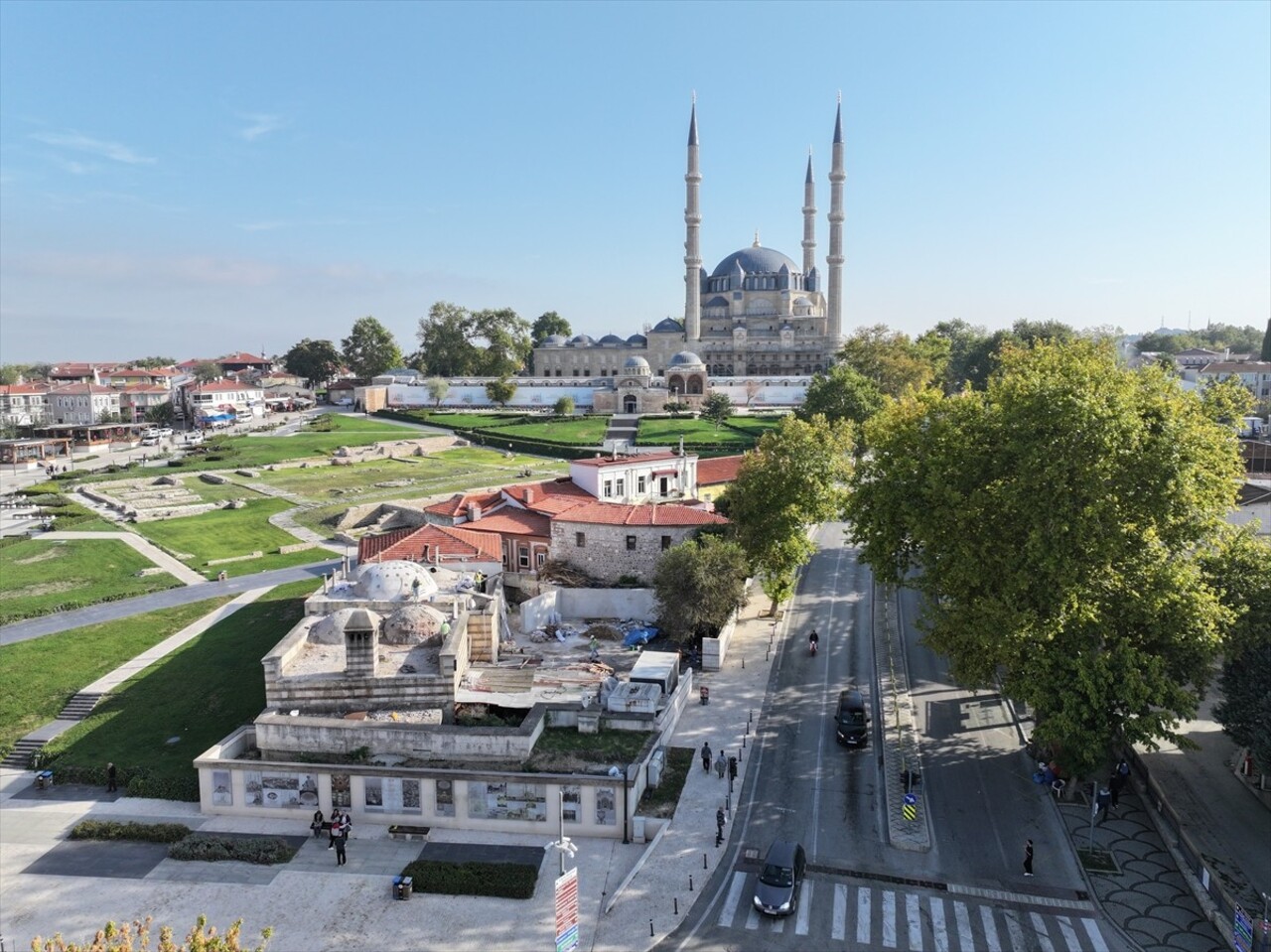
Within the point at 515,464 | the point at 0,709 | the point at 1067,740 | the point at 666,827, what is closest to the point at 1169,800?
the point at 1067,740

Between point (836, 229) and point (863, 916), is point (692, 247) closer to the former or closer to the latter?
point (836, 229)

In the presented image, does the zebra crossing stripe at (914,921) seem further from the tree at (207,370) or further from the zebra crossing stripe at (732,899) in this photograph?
the tree at (207,370)

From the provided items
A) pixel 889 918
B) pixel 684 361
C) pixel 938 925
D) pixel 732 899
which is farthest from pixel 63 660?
pixel 684 361

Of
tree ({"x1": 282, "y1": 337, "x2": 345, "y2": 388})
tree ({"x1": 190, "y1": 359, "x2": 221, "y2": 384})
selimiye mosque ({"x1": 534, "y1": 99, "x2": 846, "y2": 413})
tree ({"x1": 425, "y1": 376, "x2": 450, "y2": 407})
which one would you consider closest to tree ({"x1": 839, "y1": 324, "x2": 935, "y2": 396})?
selimiye mosque ({"x1": 534, "y1": 99, "x2": 846, "y2": 413})

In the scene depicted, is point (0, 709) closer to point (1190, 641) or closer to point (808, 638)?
point (808, 638)

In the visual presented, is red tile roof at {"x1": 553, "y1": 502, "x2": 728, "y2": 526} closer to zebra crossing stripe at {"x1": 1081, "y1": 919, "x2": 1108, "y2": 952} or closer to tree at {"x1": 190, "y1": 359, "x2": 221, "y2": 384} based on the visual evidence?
zebra crossing stripe at {"x1": 1081, "y1": 919, "x2": 1108, "y2": 952}

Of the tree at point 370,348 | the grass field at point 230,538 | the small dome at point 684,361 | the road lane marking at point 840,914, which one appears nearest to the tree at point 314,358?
the tree at point 370,348
